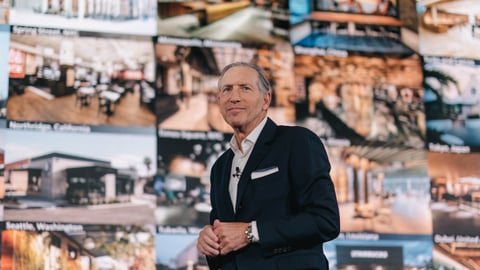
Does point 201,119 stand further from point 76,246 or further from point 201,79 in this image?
point 76,246

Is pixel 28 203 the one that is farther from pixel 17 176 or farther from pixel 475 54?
pixel 475 54

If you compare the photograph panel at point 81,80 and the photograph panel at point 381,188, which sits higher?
the photograph panel at point 81,80

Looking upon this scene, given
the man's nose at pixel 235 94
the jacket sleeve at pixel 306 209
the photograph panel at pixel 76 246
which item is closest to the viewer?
the jacket sleeve at pixel 306 209

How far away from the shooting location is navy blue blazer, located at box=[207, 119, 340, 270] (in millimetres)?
2266

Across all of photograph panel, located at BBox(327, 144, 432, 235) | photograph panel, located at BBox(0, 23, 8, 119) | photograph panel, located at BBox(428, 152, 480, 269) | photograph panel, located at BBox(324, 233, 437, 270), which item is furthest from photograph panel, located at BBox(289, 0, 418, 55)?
photograph panel, located at BBox(0, 23, 8, 119)

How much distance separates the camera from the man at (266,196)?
2271 mm

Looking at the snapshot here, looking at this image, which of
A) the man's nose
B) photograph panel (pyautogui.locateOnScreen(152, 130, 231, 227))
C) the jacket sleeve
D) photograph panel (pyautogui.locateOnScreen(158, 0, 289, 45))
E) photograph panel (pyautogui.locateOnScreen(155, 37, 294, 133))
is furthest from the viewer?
photograph panel (pyautogui.locateOnScreen(158, 0, 289, 45))

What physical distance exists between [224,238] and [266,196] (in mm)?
160

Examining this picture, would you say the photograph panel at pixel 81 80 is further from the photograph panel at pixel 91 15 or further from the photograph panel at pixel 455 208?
the photograph panel at pixel 455 208

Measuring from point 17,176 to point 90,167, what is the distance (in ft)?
1.23

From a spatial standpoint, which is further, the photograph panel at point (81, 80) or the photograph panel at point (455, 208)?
the photograph panel at point (455, 208)

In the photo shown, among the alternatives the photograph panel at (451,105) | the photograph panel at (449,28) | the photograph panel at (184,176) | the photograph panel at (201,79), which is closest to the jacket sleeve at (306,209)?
the photograph panel at (184,176)

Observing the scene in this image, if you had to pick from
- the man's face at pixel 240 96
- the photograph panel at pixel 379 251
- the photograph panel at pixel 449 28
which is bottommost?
the photograph panel at pixel 379 251

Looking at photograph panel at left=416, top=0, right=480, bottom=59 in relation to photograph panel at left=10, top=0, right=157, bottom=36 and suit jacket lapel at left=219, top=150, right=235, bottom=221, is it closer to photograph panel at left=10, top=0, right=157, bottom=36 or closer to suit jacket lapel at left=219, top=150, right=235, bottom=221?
photograph panel at left=10, top=0, right=157, bottom=36
